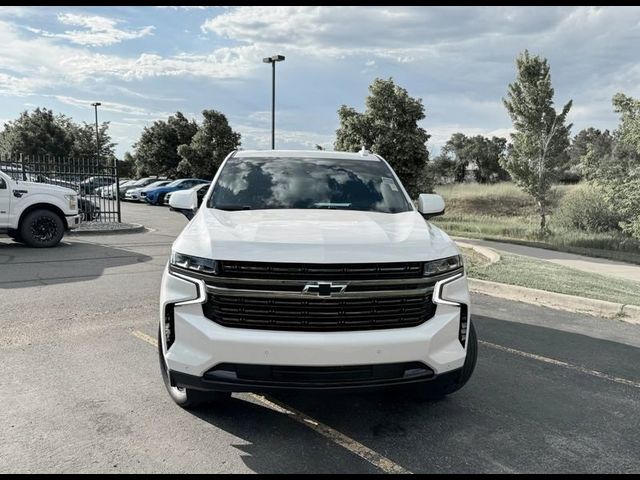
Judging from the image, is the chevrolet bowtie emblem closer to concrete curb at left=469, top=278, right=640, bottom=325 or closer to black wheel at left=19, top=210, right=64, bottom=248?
concrete curb at left=469, top=278, right=640, bottom=325

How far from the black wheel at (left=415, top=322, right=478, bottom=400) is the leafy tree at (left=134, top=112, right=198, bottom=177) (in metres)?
41.2

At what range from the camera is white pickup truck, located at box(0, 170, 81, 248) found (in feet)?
37.3

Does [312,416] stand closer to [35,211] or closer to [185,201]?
[185,201]

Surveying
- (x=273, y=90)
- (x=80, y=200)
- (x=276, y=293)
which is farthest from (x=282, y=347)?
(x=273, y=90)

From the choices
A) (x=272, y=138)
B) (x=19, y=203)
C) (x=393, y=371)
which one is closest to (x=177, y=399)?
(x=393, y=371)

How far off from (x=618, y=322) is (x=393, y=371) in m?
5.06

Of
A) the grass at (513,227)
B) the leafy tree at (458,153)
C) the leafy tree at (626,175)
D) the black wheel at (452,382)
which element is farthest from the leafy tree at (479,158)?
the black wheel at (452,382)

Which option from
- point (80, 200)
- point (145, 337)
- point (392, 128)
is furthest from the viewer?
point (392, 128)

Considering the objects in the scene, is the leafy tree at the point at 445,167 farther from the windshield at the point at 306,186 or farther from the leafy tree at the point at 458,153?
the windshield at the point at 306,186

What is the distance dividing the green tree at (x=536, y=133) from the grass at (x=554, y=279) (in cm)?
1144

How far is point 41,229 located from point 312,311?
1085 centimetres

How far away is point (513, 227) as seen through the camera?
2273 centimetres

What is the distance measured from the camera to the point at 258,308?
3.09m

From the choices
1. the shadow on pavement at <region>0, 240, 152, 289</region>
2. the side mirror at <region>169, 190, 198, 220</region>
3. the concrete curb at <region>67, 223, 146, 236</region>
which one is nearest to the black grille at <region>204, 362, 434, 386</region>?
the side mirror at <region>169, 190, 198, 220</region>
